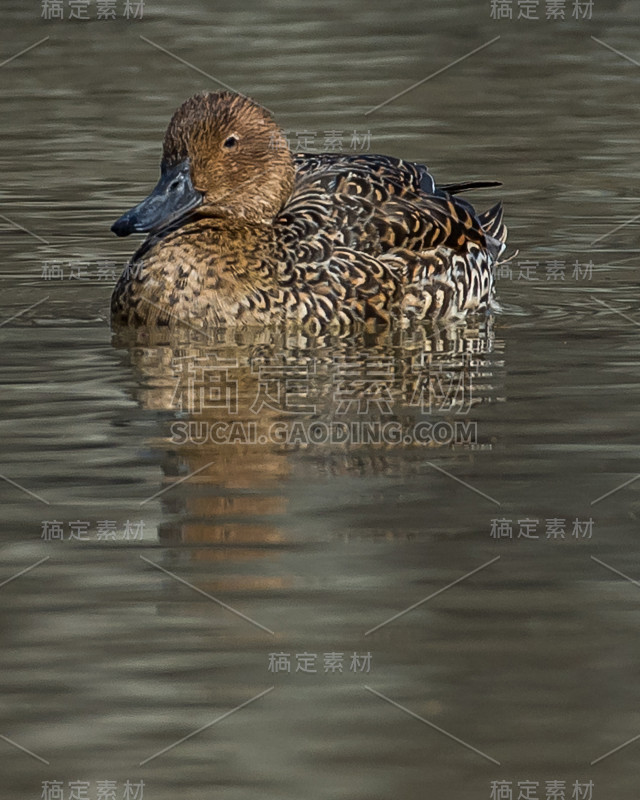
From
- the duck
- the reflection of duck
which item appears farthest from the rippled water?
the duck

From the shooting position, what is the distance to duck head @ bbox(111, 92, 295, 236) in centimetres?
930

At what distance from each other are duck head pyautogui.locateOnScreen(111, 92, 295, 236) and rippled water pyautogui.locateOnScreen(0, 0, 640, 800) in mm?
658

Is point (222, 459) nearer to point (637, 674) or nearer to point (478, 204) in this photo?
point (637, 674)

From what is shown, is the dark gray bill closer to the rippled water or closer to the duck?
the duck

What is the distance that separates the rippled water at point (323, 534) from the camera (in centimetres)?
476

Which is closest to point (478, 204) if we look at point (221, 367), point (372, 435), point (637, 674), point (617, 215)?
point (617, 215)

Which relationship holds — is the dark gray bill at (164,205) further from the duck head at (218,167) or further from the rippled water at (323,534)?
the rippled water at (323,534)

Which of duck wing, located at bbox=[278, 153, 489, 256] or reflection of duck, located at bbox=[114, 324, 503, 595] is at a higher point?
duck wing, located at bbox=[278, 153, 489, 256]

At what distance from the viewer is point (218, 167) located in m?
9.64

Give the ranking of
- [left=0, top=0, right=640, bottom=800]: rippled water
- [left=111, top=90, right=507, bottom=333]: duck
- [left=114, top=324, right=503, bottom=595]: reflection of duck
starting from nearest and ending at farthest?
[left=0, top=0, right=640, bottom=800]: rippled water < [left=114, top=324, right=503, bottom=595]: reflection of duck < [left=111, top=90, right=507, bottom=333]: duck

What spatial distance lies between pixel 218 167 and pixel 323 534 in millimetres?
A: 3772

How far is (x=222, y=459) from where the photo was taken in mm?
7293

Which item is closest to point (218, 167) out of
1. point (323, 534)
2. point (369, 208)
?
point (369, 208)

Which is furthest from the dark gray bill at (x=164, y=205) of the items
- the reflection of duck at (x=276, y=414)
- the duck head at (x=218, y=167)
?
the reflection of duck at (x=276, y=414)
